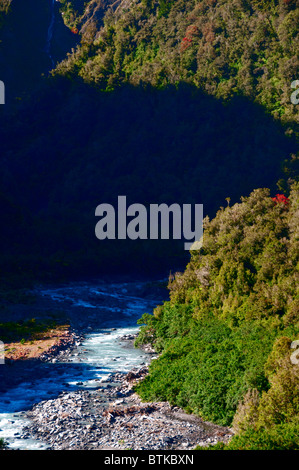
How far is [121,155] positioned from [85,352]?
76.8 metres

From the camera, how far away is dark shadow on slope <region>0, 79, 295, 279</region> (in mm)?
95375

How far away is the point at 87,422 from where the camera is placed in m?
20.8

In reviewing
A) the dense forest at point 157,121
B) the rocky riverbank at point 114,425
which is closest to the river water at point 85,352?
the rocky riverbank at point 114,425

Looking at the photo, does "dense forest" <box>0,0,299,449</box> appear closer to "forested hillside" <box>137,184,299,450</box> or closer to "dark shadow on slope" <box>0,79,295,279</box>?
"dark shadow on slope" <box>0,79,295,279</box>

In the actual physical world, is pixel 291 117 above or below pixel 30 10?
below

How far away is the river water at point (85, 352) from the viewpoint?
2289 cm

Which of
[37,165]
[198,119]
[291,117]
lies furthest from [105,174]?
[291,117]

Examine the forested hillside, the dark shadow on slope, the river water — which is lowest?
the river water

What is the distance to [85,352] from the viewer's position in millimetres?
34844

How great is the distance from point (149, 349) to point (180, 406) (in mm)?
12528

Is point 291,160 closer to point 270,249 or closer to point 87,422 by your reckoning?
point 270,249

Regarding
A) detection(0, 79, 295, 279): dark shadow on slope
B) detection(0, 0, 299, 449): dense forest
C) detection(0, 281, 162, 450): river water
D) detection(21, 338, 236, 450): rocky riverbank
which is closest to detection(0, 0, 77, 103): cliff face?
detection(0, 0, 299, 449): dense forest

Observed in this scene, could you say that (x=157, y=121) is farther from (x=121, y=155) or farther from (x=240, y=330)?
(x=240, y=330)

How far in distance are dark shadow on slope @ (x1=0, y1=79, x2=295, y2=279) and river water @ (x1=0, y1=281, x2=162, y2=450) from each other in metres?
23.0
